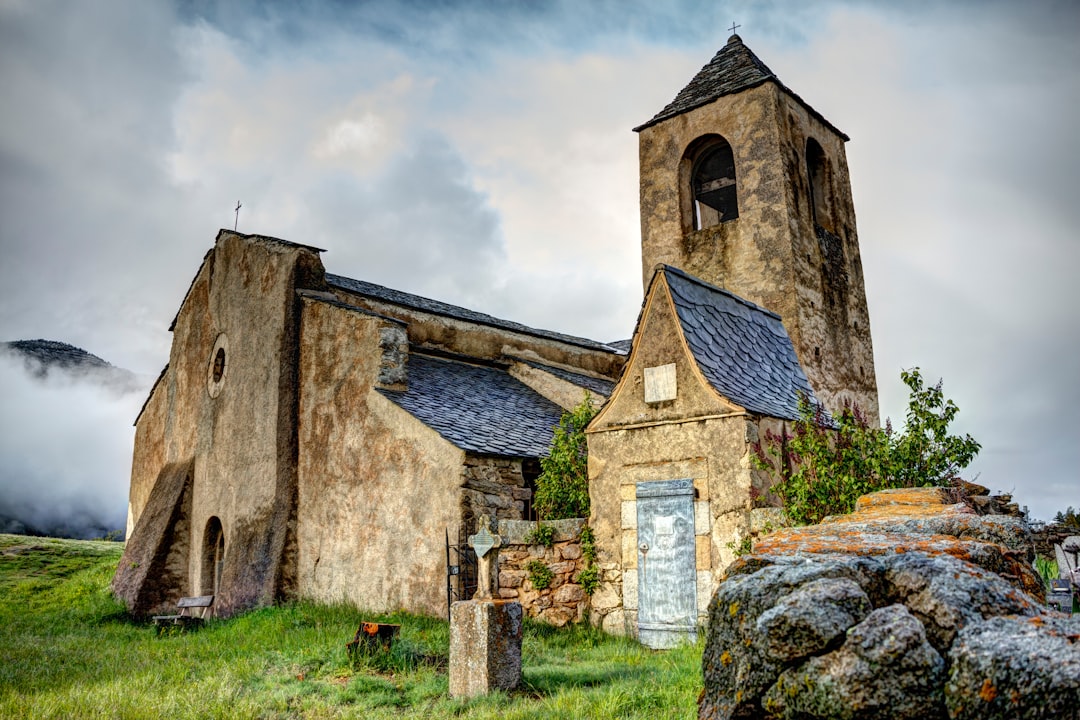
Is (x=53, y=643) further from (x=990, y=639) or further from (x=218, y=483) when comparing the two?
(x=990, y=639)

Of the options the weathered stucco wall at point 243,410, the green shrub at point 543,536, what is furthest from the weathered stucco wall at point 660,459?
the weathered stucco wall at point 243,410

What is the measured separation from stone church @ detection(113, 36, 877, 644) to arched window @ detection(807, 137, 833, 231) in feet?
0.15

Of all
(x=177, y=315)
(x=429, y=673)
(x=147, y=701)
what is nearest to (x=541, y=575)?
(x=429, y=673)

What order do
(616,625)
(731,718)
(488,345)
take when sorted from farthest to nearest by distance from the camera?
(488,345) < (616,625) < (731,718)

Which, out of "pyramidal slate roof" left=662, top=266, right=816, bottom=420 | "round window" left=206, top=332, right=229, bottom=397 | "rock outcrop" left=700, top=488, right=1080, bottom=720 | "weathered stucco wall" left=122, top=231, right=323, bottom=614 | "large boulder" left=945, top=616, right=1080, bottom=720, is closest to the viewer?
"large boulder" left=945, top=616, right=1080, bottom=720

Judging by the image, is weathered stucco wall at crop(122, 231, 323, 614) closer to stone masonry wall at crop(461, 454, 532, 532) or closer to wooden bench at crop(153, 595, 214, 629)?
wooden bench at crop(153, 595, 214, 629)

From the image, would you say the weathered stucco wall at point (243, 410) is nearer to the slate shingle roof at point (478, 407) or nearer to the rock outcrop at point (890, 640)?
the slate shingle roof at point (478, 407)

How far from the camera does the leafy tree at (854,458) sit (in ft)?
27.1

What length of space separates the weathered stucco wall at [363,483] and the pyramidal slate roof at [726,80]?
925cm

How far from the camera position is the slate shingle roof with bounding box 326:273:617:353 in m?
16.4

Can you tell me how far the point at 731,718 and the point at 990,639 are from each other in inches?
30.0

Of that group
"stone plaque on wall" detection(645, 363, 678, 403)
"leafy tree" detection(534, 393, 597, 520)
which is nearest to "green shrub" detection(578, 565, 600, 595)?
"leafy tree" detection(534, 393, 597, 520)

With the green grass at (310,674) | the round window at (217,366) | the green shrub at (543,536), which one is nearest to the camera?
the green grass at (310,674)

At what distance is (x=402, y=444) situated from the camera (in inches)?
470
